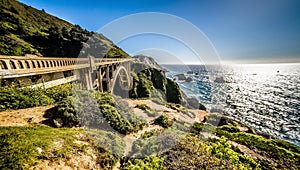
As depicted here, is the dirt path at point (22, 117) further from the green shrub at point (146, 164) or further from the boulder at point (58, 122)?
the green shrub at point (146, 164)

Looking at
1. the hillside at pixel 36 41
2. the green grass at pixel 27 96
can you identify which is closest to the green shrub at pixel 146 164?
the green grass at pixel 27 96

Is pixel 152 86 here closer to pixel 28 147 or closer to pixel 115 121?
pixel 115 121

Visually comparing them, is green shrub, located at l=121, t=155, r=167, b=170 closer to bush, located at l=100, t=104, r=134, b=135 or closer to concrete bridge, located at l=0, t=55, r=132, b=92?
bush, located at l=100, t=104, r=134, b=135

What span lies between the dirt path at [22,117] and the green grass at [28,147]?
1.52 metres

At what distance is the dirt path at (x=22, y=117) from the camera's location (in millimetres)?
5557

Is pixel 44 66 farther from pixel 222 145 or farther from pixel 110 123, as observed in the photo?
pixel 222 145

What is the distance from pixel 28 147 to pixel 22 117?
135 inches

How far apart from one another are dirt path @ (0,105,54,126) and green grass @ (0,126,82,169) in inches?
59.8

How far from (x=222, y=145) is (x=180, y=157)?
132 inches

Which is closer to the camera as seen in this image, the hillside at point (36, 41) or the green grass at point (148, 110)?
the green grass at point (148, 110)

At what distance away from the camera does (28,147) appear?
365 centimetres

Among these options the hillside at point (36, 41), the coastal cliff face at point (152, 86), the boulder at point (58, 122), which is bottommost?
the coastal cliff face at point (152, 86)

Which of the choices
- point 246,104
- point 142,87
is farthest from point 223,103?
point 142,87

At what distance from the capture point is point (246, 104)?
126 feet
